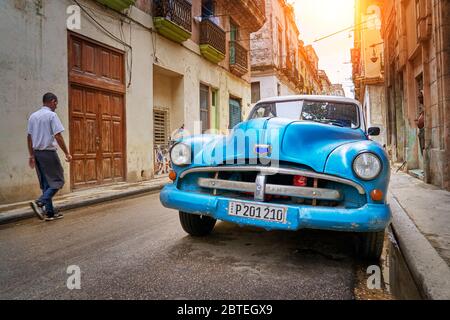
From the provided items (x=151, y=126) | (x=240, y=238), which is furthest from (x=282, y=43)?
(x=240, y=238)

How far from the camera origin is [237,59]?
54.0 feet

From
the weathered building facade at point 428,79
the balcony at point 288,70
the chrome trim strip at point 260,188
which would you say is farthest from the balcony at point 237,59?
the chrome trim strip at point 260,188

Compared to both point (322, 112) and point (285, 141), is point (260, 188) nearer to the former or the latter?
point (285, 141)

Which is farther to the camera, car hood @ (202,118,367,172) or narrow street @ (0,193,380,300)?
car hood @ (202,118,367,172)

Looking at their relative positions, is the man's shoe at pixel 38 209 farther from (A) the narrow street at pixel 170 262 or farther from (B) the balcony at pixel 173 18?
(B) the balcony at pixel 173 18

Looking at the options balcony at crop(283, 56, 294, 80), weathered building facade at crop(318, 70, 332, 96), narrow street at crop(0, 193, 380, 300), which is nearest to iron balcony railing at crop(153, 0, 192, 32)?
narrow street at crop(0, 193, 380, 300)

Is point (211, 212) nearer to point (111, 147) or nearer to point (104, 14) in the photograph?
point (111, 147)

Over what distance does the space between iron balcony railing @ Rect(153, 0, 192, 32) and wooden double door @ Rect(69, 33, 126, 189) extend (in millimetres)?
2334

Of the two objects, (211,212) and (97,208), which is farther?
(97,208)

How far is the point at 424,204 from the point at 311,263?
328 cm

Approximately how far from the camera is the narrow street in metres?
2.29

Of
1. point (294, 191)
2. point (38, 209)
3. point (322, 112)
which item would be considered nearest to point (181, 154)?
point (294, 191)

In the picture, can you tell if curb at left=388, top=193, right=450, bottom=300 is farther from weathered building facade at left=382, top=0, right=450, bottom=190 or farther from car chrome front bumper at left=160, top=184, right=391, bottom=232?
weathered building facade at left=382, top=0, right=450, bottom=190

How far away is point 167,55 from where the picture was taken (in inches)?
428
